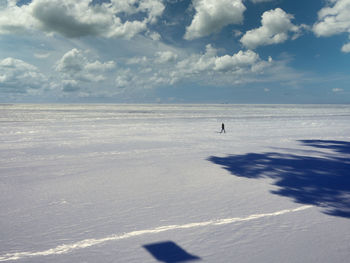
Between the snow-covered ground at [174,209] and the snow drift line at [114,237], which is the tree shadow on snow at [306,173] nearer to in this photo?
the snow-covered ground at [174,209]

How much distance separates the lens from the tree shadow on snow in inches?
233

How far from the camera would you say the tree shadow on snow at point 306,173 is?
5906 millimetres

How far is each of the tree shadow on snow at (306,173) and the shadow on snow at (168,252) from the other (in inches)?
134

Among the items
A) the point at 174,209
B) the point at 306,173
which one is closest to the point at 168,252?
the point at 174,209

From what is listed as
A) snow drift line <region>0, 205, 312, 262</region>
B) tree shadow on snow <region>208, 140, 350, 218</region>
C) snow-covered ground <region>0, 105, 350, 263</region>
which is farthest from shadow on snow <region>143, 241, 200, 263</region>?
tree shadow on snow <region>208, 140, 350, 218</region>

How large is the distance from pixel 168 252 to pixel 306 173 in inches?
247

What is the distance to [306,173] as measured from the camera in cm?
818

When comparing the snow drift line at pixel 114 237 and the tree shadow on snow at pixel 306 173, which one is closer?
the snow drift line at pixel 114 237

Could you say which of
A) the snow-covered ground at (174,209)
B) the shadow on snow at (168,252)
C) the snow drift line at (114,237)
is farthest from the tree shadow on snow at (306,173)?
the shadow on snow at (168,252)

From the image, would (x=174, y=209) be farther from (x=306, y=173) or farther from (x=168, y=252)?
(x=306, y=173)

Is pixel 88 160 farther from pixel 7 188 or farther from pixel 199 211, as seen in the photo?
pixel 199 211

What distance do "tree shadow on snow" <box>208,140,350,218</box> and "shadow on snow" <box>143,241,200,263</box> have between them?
341 cm

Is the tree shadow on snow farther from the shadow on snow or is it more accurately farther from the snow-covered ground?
the shadow on snow

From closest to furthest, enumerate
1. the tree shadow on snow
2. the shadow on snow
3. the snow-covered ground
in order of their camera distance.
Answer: the shadow on snow < the snow-covered ground < the tree shadow on snow
